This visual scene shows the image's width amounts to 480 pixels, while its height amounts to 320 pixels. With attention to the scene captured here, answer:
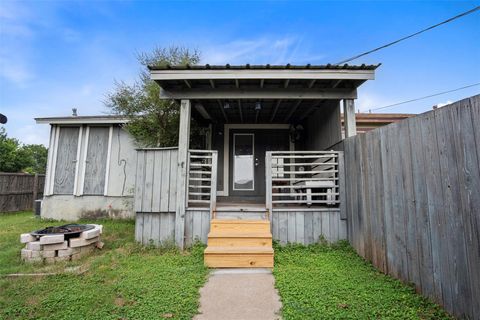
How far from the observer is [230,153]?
275 inches

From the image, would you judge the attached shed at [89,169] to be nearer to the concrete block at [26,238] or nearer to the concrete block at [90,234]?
the concrete block at [90,234]

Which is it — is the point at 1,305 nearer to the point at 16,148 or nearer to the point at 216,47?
the point at 216,47

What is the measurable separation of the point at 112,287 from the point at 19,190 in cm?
937

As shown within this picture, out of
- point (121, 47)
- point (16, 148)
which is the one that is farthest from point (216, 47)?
point (16, 148)

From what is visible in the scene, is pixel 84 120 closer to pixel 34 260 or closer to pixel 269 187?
pixel 34 260

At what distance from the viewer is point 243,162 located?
276 inches

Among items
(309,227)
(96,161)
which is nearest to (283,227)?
(309,227)

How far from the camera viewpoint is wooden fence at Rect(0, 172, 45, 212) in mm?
8531

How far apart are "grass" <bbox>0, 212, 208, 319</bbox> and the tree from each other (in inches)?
112

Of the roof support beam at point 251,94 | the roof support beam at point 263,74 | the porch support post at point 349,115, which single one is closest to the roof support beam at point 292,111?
the roof support beam at point 251,94

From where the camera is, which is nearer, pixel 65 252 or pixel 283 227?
pixel 65 252

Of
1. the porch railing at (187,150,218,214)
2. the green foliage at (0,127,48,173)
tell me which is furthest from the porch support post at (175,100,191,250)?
the green foliage at (0,127,48,173)

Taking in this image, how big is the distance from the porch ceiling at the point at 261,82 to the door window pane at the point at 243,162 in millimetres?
1689

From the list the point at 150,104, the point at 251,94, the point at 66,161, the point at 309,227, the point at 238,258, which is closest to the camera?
the point at 238,258
